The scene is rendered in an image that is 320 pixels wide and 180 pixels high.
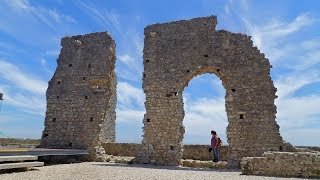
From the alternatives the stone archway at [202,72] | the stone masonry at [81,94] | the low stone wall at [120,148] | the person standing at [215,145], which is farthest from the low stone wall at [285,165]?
the low stone wall at [120,148]

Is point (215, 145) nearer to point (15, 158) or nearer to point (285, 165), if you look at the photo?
point (285, 165)

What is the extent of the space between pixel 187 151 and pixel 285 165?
257 inches

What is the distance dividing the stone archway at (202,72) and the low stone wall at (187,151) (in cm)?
186

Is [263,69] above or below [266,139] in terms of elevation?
→ above

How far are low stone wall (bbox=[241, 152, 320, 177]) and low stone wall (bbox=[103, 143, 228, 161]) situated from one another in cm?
484

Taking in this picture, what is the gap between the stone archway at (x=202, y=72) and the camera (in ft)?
40.3

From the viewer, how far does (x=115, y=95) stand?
56.7ft

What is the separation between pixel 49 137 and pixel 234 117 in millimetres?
8582

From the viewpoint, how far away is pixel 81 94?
1509 centimetres

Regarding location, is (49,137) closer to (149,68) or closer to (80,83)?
(80,83)

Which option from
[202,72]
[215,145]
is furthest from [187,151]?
[202,72]

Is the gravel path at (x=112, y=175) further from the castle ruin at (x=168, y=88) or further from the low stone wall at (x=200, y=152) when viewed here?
the low stone wall at (x=200, y=152)

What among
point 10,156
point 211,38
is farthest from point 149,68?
point 10,156

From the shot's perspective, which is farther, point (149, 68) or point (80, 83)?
point (80, 83)
